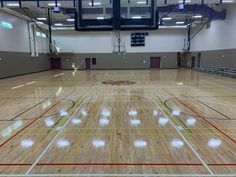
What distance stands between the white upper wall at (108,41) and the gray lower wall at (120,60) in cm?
57

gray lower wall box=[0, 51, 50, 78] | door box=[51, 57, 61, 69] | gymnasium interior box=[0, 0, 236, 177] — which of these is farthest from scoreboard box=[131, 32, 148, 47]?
gray lower wall box=[0, 51, 50, 78]

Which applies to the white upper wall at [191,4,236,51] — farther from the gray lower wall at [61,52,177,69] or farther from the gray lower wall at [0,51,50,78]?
the gray lower wall at [0,51,50,78]

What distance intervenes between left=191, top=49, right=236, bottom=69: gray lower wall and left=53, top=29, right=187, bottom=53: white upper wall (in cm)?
540

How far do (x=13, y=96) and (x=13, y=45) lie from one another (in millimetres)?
10649

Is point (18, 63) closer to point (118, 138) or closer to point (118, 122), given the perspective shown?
point (118, 122)

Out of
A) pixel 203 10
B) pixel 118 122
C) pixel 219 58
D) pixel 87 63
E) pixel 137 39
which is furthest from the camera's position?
pixel 87 63

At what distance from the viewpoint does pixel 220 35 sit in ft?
63.6

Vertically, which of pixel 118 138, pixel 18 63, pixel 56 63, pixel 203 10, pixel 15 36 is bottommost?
pixel 118 138

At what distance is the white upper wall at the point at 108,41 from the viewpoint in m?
27.9

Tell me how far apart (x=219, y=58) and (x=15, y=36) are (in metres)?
18.3

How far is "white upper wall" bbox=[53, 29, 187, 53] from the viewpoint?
91.5 ft

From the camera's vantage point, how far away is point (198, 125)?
5828mm

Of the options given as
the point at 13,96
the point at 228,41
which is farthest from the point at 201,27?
the point at 13,96

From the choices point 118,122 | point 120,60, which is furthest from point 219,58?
point 118,122
